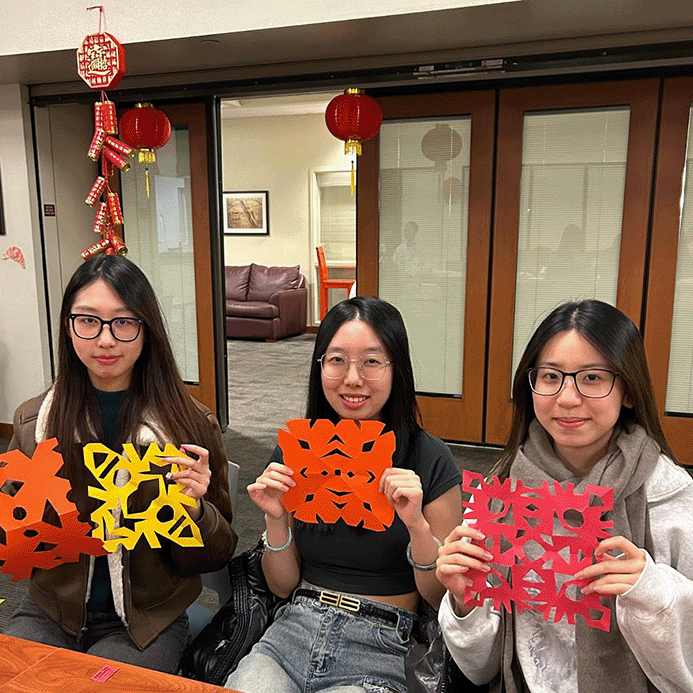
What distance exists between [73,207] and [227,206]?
4.82 metres

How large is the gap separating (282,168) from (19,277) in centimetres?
515

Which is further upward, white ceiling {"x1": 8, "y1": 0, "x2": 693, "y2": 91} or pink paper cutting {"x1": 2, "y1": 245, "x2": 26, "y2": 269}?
white ceiling {"x1": 8, "y1": 0, "x2": 693, "y2": 91}

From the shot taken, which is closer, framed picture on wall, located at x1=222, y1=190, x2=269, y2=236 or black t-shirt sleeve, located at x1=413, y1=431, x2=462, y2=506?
black t-shirt sleeve, located at x1=413, y1=431, x2=462, y2=506

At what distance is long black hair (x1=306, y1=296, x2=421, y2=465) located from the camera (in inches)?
54.7

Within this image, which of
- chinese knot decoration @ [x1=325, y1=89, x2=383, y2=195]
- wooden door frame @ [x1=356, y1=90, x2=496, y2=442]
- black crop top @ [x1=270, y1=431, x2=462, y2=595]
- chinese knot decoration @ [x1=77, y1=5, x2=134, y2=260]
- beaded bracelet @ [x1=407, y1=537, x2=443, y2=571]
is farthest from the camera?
wooden door frame @ [x1=356, y1=90, x2=496, y2=442]

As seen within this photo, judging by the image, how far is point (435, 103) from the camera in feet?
12.0

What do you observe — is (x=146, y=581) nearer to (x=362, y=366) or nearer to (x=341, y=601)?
(x=341, y=601)

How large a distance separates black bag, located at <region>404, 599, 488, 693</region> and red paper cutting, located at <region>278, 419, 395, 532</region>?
0.75 ft

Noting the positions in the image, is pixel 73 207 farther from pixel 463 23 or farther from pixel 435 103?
pixel 463 23

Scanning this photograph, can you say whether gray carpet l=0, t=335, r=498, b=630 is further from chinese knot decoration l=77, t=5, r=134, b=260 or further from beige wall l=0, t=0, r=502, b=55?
beige wall l=0, t=0, r=502, b=55

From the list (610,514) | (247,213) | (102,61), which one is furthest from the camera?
(247,213)

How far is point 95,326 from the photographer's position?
55.1 inches

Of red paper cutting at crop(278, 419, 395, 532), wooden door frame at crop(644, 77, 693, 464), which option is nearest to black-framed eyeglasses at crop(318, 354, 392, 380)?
red paper cutting at crop(278, 419, 395, 532)

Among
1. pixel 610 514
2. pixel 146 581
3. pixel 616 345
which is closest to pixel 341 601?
pixel 146 581
